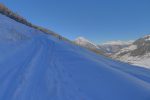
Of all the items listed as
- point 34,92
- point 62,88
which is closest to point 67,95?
point 62,88

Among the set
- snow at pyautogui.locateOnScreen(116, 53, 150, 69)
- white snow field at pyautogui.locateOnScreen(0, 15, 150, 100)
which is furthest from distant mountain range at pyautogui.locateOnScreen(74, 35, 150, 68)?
white snow field at pyautogui.locateOnScreen(0, 15, 150, 100)

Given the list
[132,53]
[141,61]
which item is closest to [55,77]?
[141,61]

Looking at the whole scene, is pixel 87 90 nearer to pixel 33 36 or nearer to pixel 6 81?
pixel 6 81

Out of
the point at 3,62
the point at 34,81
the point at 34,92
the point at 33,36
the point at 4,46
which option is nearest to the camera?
the point at 34,92

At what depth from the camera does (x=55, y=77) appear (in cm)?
179

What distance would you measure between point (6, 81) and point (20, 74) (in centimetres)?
13

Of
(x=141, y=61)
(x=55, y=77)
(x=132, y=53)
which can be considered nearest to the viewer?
(x=55, y=77)

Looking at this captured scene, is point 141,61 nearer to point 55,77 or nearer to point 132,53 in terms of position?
point 55,77

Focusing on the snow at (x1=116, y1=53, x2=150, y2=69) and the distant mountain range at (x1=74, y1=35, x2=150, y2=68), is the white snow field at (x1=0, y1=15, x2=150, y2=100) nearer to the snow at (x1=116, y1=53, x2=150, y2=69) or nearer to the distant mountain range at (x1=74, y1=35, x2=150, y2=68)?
the snow at (x1=116, y1=53, x2=150, y2=69)

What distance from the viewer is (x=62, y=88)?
1.69 meters

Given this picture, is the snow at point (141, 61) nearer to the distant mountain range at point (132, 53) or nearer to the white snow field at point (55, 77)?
the distant mountain range at point (132, 53)

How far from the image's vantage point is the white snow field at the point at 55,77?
163cm

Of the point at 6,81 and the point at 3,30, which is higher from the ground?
the point at 3,30

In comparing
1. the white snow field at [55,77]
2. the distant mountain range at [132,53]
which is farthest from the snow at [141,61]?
the white snow field at [55,77]
